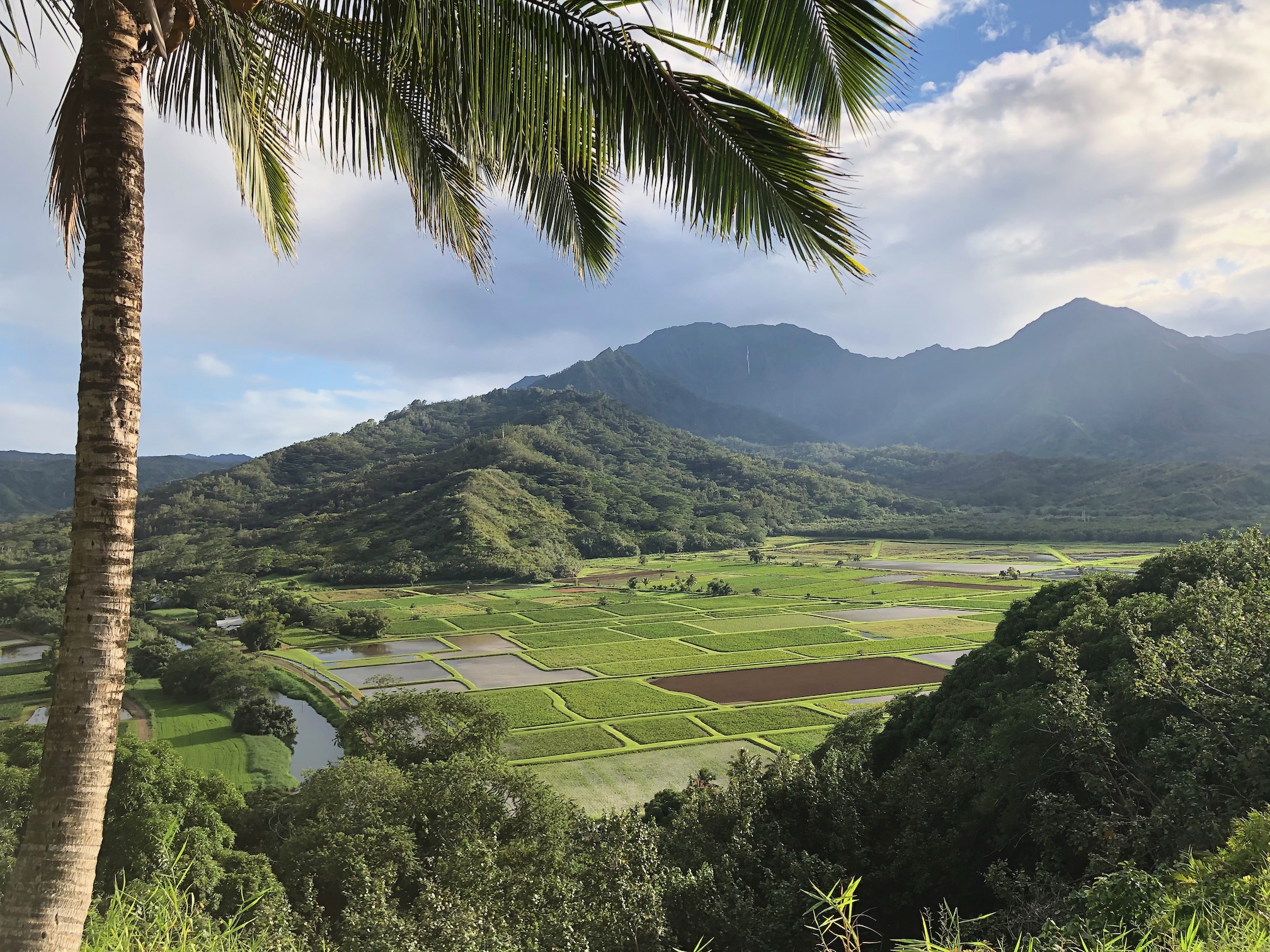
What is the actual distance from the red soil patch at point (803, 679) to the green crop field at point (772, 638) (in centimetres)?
467

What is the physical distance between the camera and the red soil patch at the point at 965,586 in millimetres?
58616

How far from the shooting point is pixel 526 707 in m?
30.8

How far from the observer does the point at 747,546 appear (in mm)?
105312

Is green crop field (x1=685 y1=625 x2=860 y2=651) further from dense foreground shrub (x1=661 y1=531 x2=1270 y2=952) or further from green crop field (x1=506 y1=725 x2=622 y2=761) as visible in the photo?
dense foreground shrub (x1=661 y1=531 x2=1270 y2=952)

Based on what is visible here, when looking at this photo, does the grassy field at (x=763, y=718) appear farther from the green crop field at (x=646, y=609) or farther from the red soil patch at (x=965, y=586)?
the red soil patch at (x=965, y=586)

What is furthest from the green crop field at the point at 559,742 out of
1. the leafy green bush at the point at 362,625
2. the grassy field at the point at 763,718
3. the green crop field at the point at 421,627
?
the leafy green bush at the point at 362,625

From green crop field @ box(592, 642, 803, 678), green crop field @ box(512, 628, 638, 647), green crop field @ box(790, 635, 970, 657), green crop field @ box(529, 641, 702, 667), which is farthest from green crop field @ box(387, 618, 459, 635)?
green crop field @ box(790, 635, 970, 657)

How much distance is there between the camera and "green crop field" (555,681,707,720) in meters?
30.6

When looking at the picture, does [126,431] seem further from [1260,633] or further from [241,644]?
[241,644]

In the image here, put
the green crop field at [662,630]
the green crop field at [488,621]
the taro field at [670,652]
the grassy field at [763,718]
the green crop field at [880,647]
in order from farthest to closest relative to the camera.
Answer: the green crop field at [488,621], the green crop field at [662,630], the green crop field at [880,647], the grassy field at [763,718], the taro field at [670,652]

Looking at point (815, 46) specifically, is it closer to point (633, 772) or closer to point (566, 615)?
point (633, 772)

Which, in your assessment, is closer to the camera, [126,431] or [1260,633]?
[126,431]

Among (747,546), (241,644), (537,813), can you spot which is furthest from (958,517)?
(537,813)

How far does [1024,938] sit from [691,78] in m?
7.28
